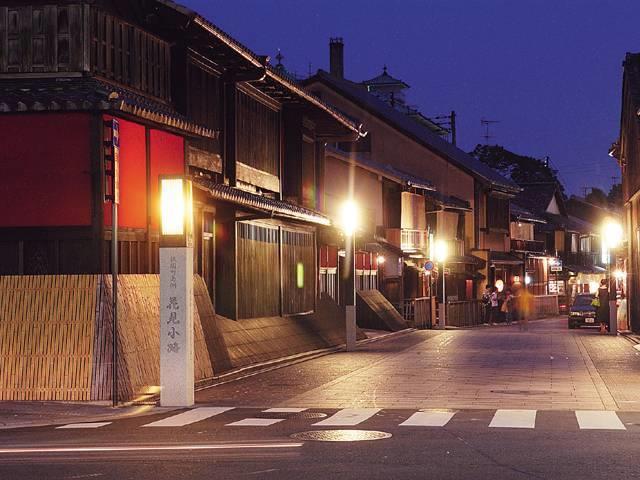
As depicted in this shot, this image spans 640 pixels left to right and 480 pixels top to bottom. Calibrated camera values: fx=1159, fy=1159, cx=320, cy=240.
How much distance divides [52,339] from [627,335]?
3031 centimetres

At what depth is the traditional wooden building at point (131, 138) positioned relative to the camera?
21016mm

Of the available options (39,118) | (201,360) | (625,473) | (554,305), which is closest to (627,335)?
(201,360)

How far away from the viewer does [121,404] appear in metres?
18.8

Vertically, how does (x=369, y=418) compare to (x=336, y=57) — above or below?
below

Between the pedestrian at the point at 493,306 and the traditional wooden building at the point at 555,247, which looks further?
the traditional wooden building at the point at 555,247

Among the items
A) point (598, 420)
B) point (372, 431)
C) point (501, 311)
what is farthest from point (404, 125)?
point (372, 431)

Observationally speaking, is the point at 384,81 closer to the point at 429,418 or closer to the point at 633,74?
the point at 633,74

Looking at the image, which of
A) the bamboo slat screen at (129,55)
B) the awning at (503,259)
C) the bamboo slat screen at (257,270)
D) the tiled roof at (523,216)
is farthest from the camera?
the tiled roof at (523,216)

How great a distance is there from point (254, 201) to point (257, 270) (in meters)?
4.50

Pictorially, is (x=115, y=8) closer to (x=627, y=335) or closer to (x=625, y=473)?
(x=625, y=473)

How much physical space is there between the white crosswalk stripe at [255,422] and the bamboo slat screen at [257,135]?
51.0 feet

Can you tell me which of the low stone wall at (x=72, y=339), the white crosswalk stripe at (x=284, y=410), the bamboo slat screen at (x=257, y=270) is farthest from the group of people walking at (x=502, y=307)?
→ the white crosswalk stripe at (x=284, y=410)

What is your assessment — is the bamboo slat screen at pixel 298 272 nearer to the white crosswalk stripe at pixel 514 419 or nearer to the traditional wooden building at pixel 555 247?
the white crosswalk stripe at pixel 514 419

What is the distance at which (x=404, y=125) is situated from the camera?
223 feet
